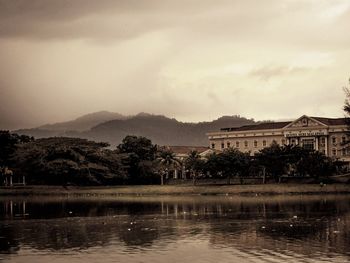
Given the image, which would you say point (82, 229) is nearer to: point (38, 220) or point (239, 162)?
point (38, 220)

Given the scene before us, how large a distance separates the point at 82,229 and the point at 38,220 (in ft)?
29.4

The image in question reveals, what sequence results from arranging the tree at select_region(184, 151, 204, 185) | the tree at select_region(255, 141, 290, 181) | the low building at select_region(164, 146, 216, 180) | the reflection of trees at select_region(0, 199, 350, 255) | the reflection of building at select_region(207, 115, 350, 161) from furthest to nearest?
the reflection of building at select_region(207, 115, 350, 161)
the low building at select_region(164, 146, 216, 180)
the tree at select_region(184, 151, 204, 185)
the tree at select_region(255, 141, 290, 181)
the reflection of trees at select_region(0, 199, 350, 255)

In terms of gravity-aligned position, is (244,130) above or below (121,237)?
above

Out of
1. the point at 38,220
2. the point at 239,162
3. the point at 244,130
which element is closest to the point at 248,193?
the point at 239,162

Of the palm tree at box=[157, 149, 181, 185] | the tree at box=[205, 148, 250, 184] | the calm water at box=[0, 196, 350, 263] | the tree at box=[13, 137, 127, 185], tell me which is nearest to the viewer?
the calm water at box=[0, 196, 350, 263]

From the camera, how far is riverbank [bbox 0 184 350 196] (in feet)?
312

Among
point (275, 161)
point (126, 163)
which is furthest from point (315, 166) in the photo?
point (126, 163)

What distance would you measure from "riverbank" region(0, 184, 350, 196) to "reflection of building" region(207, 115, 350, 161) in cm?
5072

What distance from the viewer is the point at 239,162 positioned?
384 feet

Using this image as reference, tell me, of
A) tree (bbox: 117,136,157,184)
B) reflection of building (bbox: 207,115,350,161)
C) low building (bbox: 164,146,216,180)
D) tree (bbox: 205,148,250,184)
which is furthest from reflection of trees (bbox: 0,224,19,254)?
reflection of building (bbox: 207,115,350,161)

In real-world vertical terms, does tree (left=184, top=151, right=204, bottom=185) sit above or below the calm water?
above

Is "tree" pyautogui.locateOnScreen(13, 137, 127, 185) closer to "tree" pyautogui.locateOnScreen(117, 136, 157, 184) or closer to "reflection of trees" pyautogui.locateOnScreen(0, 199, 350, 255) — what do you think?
"tree" pyautogui.locateOnScreen(117, 136, 157, 184)

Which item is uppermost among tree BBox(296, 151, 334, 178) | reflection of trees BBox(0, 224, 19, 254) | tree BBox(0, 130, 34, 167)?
tree BBox(0, 130, 34, 167)

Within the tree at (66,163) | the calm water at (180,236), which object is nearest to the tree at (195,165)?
the tree at (66,163)
